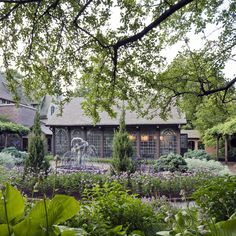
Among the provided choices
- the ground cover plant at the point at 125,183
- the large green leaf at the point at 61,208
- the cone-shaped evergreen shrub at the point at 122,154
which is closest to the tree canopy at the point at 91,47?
the ground cover plant at the point at 125,183

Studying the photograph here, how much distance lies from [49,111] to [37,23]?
3185 cm

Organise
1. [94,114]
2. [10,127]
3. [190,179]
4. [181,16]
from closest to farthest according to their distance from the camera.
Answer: [94,114]
[181,16]
[190,179]
[10,127]

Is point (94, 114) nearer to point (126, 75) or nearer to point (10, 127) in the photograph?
point (126, 75)

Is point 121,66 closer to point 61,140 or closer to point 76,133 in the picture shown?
point 76,133

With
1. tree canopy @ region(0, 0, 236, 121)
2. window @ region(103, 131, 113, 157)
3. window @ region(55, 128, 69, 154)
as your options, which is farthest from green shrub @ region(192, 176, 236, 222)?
window @ region(55, 128, 69, 154)

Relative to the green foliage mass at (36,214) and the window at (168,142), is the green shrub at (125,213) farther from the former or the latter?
the window at (168,142)

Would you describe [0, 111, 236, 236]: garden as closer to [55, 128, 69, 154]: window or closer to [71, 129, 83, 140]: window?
[71, 129, 83, 140]: window

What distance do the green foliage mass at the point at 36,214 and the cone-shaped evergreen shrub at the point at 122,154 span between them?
11.8 m

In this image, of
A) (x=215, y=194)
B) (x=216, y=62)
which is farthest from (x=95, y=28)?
(x=215, y=194)

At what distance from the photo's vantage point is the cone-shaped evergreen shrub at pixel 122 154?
13398 millimetres

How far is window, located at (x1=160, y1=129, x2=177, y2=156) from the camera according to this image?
2414cm

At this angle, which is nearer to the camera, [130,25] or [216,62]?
[130,25]

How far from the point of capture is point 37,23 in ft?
21.2

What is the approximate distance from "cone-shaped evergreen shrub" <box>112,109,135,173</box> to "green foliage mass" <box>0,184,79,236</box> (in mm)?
11823
